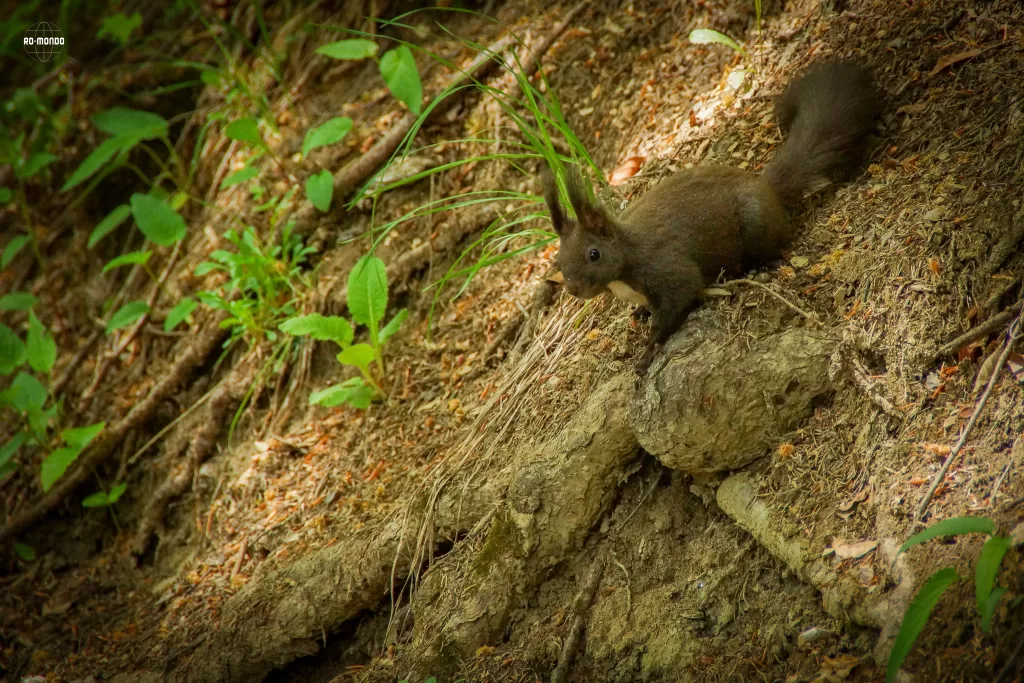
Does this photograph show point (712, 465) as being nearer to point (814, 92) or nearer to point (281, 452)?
point (814, 92)

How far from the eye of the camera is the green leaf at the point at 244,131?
193 inches

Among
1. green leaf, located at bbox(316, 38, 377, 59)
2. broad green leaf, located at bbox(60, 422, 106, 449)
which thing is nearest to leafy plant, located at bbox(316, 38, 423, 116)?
green leaf, located at bbox(316, 38, 377, 59)

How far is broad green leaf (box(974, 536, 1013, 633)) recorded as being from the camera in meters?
2.00

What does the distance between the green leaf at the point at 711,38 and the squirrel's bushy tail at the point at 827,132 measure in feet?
2.46

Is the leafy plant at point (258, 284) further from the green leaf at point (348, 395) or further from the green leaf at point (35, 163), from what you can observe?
the green leaf at point (35, 163)

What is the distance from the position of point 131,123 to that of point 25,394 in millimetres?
1967

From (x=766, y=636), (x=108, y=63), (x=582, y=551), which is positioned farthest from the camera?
(x=108, y=63)

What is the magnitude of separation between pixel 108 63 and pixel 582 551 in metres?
5.89

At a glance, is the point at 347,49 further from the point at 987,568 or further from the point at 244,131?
the point at 987,568

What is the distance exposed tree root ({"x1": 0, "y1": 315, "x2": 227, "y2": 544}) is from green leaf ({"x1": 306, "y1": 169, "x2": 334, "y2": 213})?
43.7 inches

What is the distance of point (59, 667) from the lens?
169 inches

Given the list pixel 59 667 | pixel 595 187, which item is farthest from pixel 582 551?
pixel 59 667

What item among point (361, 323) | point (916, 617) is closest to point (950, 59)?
point (916, 617)

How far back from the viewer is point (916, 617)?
204 centimetres
